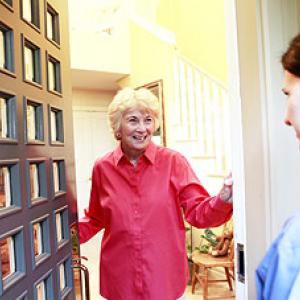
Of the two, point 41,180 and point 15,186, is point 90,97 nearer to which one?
point 41,180

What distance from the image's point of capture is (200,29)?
15.8 ft

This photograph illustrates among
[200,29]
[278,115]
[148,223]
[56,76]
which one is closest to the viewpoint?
[278,115]

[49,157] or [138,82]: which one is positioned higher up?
[138,82]

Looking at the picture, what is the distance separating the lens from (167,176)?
5.60 feet

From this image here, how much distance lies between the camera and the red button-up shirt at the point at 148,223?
5.48 ft

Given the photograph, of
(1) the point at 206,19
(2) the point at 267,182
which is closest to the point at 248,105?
(2) the point at 267,182

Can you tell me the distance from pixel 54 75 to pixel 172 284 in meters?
1.09

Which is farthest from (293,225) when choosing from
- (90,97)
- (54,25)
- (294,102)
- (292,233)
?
(90,97)

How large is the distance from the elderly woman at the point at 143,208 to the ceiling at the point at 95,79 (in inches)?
139

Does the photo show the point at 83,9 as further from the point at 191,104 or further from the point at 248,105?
the point at 248,105

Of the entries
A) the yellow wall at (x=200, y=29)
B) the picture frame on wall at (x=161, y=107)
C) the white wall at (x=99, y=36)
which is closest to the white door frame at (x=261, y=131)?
the yellow wall at (x=200, y=29)

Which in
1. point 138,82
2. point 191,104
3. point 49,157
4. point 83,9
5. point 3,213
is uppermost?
point 83,9

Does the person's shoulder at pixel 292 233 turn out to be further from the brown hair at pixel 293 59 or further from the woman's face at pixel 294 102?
the brown hair at pixel 293 59

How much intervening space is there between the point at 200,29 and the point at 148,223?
3737 mm
